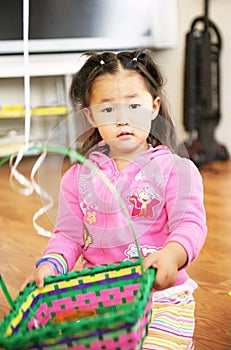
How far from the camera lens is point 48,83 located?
364cm

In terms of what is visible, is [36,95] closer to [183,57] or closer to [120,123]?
[183,57]

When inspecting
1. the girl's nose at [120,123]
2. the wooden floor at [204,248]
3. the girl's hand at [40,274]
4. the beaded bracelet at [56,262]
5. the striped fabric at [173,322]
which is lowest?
the wooden floor at [204,248]

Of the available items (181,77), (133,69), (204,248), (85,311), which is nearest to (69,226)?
(85,311)

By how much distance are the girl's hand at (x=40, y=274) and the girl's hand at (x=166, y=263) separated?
0.54 feet

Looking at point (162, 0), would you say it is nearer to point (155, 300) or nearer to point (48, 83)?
point (48, 83)

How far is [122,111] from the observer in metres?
1.07

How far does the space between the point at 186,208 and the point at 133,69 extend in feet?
0.87

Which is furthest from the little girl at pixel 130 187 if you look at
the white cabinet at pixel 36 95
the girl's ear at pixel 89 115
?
the white cabinet at pixel 36 95

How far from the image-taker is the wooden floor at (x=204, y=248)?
47.8 inches

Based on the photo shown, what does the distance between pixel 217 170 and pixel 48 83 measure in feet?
3.96

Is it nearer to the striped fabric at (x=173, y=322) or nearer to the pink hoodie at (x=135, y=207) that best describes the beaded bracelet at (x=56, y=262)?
the pink hoodie at (x=135, y=207)

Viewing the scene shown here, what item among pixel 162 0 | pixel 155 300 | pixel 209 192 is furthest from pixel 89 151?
pixel 162 0

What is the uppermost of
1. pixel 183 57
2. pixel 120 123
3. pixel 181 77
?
pixel 120 123

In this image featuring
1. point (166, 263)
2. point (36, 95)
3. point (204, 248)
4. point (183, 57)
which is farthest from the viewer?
point (36, 95)
